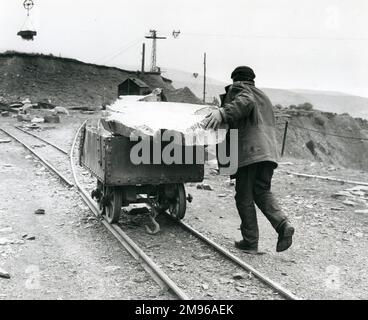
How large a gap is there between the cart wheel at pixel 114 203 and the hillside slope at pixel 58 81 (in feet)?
118

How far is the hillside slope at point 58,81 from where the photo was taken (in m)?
43.4

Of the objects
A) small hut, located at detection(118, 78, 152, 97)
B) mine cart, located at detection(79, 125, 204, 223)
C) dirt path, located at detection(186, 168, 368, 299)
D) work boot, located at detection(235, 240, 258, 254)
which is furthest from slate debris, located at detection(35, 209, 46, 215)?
small hut, located at detection(118, 78, 152, 97)

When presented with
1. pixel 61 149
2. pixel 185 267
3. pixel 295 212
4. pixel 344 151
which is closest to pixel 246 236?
pixel 185 267

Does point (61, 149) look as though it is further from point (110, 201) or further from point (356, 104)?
point (356, 104)

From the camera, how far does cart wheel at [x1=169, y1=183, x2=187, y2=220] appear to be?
22.4 feet

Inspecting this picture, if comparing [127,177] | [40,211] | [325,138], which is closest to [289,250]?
[127,177]

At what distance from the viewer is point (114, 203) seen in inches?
256

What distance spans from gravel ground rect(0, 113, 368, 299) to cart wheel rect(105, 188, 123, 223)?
244 millimetres

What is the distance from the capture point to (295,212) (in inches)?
333

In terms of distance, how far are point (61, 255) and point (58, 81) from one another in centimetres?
4418

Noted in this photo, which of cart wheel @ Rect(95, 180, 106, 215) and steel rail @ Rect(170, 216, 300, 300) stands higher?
cart wheel @ Rect(95, 180, 106, 215)

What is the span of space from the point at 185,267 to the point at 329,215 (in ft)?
12.9

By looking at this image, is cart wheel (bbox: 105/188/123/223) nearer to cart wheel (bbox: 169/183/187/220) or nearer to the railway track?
the railway track

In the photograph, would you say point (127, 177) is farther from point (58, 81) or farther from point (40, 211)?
point (58, 81)
